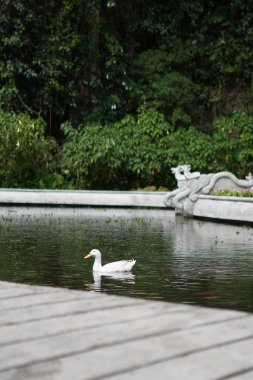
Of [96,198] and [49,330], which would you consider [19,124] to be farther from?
[49,330]

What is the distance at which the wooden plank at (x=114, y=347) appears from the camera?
3.40 meters

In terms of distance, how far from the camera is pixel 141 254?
1377 cm

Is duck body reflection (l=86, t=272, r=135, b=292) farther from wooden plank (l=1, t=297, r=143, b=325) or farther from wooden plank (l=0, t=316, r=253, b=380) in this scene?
wooden plank (l=0, t=316, r=253, b=380)

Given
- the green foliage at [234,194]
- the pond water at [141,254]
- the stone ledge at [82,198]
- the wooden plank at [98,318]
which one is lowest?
the pond water at [141,254]

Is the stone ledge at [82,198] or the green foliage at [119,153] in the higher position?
the green foliage at [119,153]

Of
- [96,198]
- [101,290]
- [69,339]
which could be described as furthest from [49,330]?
[96,198]

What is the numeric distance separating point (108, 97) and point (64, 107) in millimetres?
1975

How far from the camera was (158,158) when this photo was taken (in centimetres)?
3178

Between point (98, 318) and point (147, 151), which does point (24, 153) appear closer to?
point (147, 151)

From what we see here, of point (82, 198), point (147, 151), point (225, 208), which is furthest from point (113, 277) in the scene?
point (147, 151)

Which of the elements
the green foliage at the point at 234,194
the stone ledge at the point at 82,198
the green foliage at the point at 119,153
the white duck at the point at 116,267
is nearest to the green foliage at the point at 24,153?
the green foliage at the point at 119,153

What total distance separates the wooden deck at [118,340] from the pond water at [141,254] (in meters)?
4.18

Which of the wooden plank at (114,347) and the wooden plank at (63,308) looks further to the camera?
the wooden plank at (63,308)

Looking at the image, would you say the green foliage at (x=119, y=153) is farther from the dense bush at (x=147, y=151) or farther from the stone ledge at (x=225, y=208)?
the stone ledge at (x=225, y=208)
